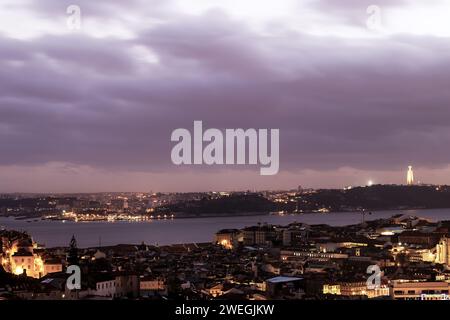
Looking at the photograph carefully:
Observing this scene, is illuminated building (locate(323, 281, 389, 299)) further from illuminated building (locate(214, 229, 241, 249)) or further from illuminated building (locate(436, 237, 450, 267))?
illuminated building (locate(214, 229, 241, 249))

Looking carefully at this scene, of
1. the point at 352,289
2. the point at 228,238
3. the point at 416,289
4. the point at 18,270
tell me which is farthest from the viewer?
the point at 228,238

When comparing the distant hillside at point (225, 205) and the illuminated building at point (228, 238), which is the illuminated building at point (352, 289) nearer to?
the illuminated building at point (228, 238)

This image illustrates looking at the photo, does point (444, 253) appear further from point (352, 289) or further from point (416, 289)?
point (352, 289)

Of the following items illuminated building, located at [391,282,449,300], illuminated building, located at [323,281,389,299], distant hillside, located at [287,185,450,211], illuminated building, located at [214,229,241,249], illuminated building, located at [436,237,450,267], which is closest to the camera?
illuminated building, located at [391,282,449,300]

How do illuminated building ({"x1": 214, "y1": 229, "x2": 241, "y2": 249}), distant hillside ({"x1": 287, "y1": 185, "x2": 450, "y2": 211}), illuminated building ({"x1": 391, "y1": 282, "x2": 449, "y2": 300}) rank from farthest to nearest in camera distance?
distant hillside ({"x1": 287, "y1": 185, "x2": 450, "y2": 211}), illuminated building ({"x1": 214, "y1": 229, "x2": 241, "y2": 249}), illuminated building ({"x1": 391, "y1": 282, "x2": 449, "y2": 300})

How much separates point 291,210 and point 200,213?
Answer: 6.04 m

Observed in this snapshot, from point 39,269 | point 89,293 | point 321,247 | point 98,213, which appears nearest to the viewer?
point 89,293

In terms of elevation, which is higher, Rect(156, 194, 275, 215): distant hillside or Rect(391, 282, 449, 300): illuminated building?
Rect(156, 194, 275, 215): distant hillside

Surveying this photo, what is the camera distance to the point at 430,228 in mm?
23875

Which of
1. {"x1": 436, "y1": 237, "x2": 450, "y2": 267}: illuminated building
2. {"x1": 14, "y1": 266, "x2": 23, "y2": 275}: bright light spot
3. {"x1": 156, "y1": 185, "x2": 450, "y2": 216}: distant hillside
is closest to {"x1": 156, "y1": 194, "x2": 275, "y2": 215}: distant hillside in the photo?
{"x1": 156, "y1": 185, "x2": 450, "y2": 216}: distant hillside

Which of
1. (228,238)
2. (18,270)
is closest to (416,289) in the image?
(18,270)

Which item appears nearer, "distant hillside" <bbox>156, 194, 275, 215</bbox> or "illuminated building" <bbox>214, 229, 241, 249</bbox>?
"illuminated building" <bbox>214, 229, 241, 249</bbox>
